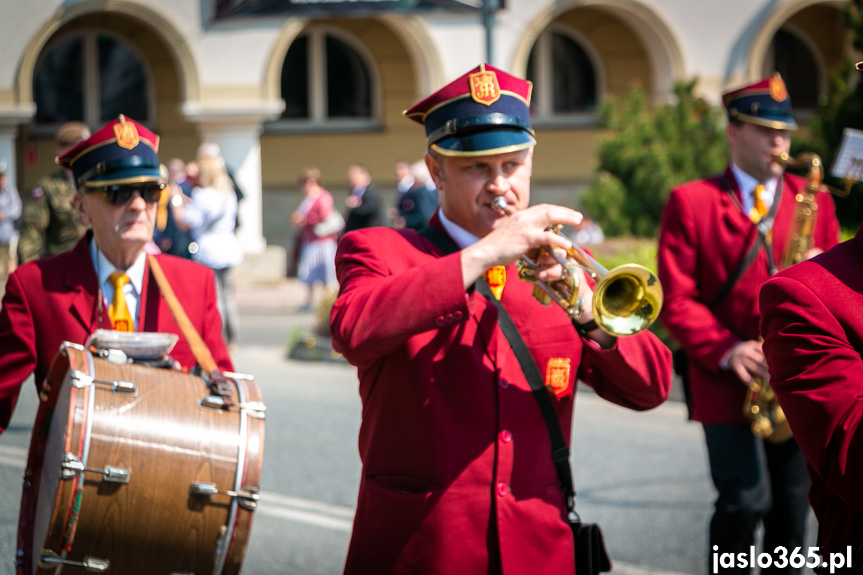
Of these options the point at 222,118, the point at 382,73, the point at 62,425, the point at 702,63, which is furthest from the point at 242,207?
the point at 62,425

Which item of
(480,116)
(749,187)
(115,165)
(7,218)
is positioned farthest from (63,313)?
(7,218)

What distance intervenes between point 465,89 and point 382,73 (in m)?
20.7

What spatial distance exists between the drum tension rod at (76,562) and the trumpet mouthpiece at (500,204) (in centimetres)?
140

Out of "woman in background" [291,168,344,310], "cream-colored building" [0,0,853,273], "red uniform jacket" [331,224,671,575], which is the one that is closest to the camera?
"red uniform jacket" [331,224,671,575]

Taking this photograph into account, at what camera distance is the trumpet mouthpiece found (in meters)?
3.07

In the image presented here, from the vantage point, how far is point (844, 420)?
260cm

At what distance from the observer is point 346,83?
78.3ft

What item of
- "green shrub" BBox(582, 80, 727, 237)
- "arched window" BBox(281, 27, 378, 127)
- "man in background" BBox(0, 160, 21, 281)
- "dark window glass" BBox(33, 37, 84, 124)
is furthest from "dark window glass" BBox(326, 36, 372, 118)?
"green shrub" BBox(582, 80, 727, 237)

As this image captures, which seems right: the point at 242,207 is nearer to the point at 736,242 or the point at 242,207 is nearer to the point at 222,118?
the point at 222,118

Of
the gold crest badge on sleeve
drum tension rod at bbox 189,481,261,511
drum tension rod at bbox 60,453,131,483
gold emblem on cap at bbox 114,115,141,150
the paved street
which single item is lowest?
the paved street

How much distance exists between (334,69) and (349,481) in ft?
57.0

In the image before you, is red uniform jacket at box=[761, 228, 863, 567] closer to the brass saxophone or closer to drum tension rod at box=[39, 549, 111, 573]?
drum tension rod at box=[39, 549, 111, 573]

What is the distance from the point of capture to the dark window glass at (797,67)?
81.9ft

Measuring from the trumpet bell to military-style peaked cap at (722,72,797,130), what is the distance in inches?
93.1
